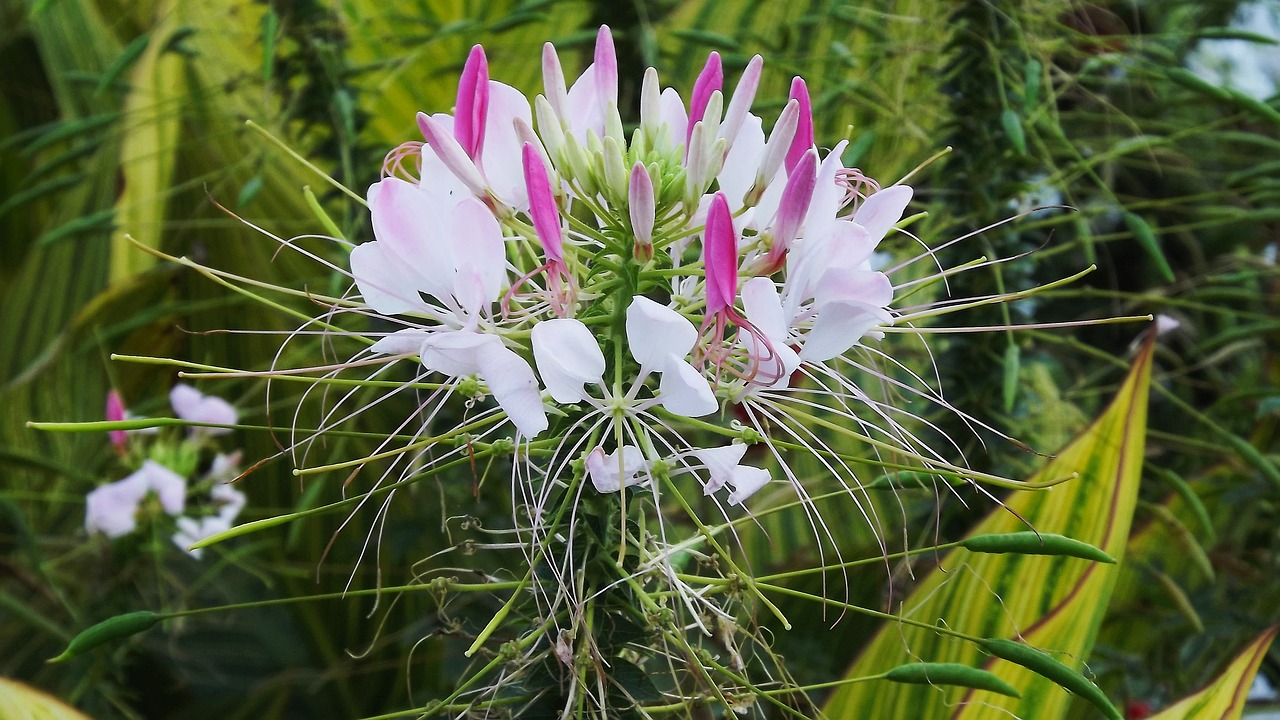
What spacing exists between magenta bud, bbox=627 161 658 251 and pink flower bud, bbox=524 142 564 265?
0.03 meters

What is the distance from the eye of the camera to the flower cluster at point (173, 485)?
2.57 ft

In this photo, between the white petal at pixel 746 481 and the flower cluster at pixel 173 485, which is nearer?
the white petal at pixel 746 481

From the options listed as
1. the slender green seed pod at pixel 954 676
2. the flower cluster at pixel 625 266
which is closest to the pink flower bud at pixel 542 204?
the flower cluster at pixel 625 266

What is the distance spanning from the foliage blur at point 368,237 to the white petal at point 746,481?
120mm

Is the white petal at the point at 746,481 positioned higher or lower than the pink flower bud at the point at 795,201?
lower

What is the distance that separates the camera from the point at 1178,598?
73cm

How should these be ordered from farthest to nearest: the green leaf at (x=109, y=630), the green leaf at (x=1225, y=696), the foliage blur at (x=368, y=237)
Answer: the foliage blur at (x=368, y=237)
the green leaf at (x=1225, y=696)
the green leaf at (x=109, y=630)

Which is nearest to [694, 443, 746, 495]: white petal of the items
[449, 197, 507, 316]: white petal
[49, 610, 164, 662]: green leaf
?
[449, 197, 507, 316]: white petal

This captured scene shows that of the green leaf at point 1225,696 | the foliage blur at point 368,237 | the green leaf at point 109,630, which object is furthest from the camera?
the foliage blur at point 368,237

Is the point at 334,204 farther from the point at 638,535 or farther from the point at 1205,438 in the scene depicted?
the point at 1205,438

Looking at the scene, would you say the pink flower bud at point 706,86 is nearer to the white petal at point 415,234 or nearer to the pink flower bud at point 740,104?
the pink flower bud at point 740,104

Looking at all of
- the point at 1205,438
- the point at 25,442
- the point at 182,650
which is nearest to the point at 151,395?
the point at 25,442

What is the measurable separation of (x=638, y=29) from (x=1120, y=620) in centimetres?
67

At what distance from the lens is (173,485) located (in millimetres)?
797
